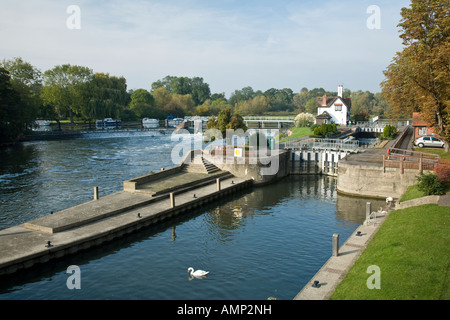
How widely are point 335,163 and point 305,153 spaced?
3.96 m

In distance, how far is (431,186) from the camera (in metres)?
25.0

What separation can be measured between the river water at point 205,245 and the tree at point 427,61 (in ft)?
35.3

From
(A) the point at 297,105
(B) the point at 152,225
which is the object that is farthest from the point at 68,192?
(A) the point at 297,105

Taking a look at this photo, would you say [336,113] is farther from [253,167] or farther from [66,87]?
[66,87]

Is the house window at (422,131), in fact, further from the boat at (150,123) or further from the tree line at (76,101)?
the boat at (150,123)

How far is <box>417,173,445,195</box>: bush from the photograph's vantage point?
24.6 meters

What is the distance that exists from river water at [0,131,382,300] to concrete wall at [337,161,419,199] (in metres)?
2.02

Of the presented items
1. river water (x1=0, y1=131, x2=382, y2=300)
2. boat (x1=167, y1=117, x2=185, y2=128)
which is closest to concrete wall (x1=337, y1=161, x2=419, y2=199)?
river water (x1=0, y1=131, x2=382, y2=300)

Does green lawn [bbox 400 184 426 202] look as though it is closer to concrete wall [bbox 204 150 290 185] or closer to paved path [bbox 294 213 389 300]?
paved path [bbox 294 213 389 300]

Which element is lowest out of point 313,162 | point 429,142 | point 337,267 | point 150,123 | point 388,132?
point 337,267

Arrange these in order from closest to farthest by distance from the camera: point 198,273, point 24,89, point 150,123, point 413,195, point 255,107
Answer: point 198,273
point 413,195
point 24,89
point 150,123
point 255,107

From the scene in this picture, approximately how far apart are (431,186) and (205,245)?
16.2 meters

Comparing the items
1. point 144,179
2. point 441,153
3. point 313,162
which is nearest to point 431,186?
point 441,153

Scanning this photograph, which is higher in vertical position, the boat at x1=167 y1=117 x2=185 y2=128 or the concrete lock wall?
the boat at x1=167 y1=117 x2=185 y2=128
